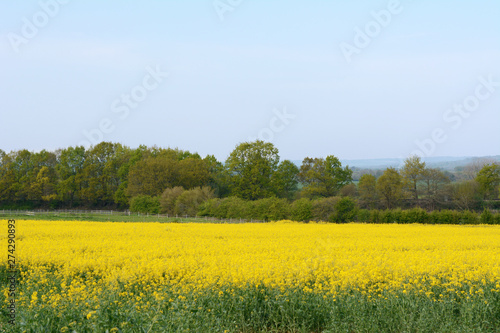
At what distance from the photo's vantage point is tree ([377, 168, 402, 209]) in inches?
2090

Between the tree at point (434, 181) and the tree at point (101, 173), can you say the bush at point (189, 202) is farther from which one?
the tree at point (434, 181)

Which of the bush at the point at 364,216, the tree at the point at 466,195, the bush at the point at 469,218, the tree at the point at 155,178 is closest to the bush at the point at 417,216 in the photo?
the bush at the point at 469,218

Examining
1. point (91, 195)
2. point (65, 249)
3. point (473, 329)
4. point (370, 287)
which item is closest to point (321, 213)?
point (65, 249)

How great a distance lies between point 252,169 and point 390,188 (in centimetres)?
1779

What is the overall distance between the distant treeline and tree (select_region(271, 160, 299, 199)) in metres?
0.14

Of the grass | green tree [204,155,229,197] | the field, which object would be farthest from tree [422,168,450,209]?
the grass

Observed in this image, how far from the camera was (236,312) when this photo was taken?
8.83 metres

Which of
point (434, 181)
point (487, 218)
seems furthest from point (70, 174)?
point (487, 218)

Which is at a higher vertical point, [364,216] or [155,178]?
[155,178]

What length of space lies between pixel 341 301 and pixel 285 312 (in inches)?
44.1

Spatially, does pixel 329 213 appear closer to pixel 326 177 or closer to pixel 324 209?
pixel 324 209

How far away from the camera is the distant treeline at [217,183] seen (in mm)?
53125

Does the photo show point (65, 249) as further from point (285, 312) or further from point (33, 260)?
point (285, 312)

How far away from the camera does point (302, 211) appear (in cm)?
4256
